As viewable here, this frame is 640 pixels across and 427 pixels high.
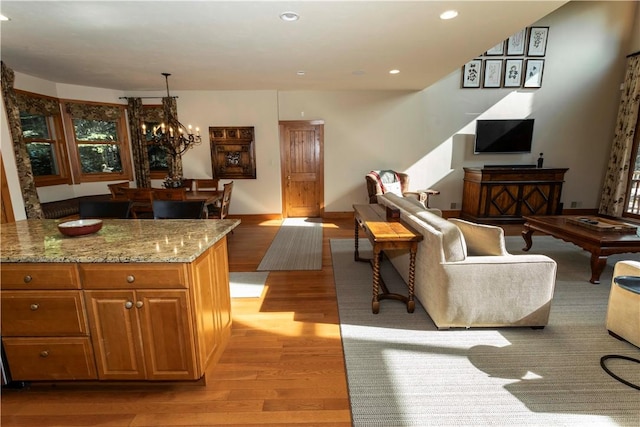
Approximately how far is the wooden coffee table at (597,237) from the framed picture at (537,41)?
12.6 feet

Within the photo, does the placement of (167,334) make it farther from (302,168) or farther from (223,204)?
(302,168)

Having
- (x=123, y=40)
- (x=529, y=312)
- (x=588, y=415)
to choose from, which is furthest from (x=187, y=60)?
(x=588, y=415)

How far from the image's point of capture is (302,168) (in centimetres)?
641

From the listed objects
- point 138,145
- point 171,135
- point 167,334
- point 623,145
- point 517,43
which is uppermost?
point 517,43

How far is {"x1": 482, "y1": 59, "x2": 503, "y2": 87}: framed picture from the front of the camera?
588cm

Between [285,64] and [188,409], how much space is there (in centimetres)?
389

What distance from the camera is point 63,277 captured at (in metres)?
1.65

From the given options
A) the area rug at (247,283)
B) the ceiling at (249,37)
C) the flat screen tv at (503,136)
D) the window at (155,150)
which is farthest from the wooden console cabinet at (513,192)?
the window at (155,150)

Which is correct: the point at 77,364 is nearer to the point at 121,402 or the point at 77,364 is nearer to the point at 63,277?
the point at 121,402

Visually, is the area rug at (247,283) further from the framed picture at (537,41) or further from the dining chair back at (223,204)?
the framed picture at (537,41)

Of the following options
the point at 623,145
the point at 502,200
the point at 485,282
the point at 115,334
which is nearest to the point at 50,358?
the point at 115,334

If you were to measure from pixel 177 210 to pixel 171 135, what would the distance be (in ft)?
10.2

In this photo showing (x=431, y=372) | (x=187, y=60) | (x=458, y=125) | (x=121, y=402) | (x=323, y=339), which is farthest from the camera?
(x=458, y=125)

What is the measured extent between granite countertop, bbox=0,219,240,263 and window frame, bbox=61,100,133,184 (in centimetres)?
385
